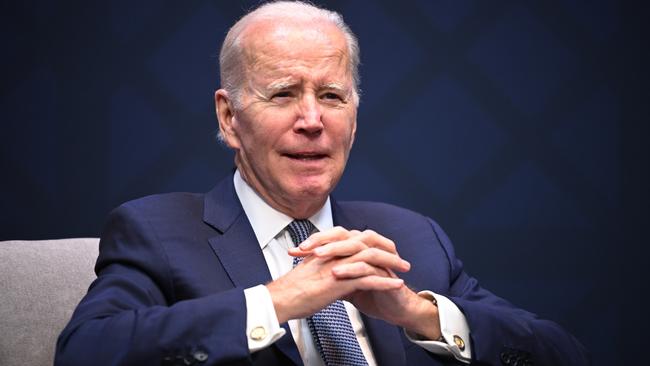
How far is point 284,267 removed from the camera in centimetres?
185

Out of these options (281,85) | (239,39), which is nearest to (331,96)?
(281,85)

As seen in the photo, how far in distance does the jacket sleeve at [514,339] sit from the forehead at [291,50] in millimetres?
602

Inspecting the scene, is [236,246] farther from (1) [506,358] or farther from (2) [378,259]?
(1) [506,358]

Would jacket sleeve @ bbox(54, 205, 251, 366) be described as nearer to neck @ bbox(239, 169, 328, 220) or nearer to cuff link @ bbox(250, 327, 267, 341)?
cuff link @ bbox(250, 327, 267, 341)

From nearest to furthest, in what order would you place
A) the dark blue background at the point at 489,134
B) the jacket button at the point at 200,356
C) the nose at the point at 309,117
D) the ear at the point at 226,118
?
the jacket button at the point at 200,356 < the nose at the point at 309,117 < the ear at the point at 226,118 < the dark blue background at the point at 489,134

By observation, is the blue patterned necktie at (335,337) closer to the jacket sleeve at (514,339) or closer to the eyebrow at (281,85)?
the jacket sleeve at (514,339)

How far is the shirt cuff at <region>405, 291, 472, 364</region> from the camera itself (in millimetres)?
1708

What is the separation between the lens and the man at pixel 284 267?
59.7 inches

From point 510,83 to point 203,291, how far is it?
1.57m

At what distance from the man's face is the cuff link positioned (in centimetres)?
42

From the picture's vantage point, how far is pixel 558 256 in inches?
114

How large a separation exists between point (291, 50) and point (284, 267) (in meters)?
0.49

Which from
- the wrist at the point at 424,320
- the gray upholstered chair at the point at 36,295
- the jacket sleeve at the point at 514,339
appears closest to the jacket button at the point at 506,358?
the jacket sleeve at the point at 514,339

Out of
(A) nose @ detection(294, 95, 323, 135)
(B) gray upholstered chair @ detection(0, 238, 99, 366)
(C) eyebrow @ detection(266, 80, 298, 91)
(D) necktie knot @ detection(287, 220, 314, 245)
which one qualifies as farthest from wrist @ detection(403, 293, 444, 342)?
(B) gray upholstered chair @ detection(0, 238, 99, 366)
